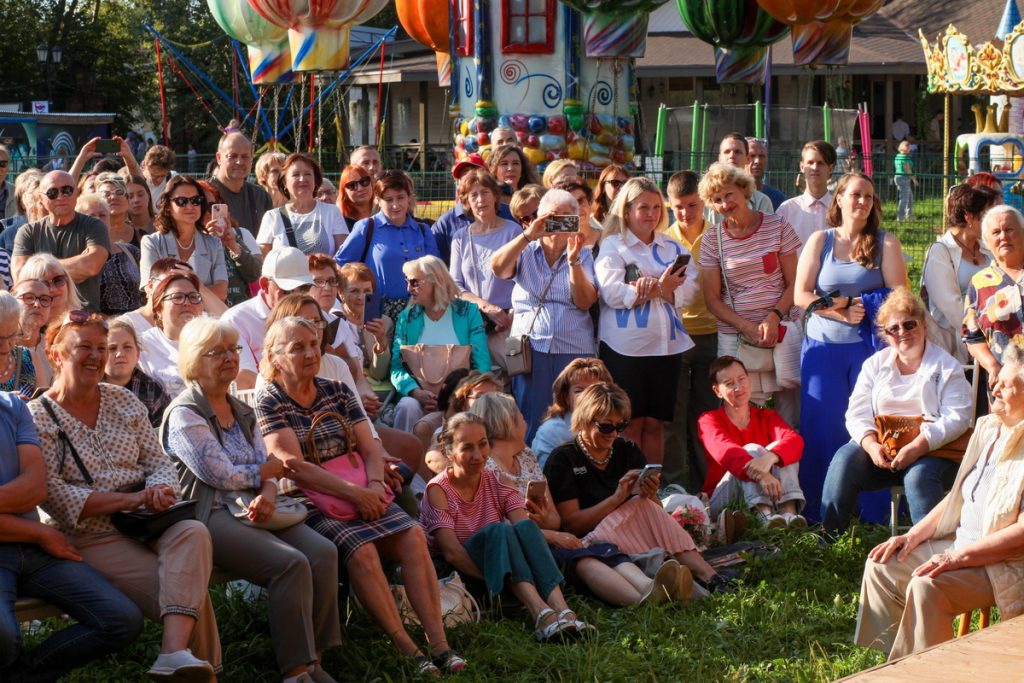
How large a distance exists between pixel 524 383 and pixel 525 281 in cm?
53

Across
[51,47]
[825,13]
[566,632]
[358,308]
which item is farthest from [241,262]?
[51,47]

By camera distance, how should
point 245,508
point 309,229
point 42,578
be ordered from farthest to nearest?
point 309,229 < point 245,508 < point 42,578

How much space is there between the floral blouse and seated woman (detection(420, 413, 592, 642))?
8.07 ft

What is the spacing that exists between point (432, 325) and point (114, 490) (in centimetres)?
A: 248

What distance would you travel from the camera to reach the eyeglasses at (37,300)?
19.4 ft

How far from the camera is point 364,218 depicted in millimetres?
8234

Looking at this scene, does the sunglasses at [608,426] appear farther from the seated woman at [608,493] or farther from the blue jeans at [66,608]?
the blue jeans at [66,608]

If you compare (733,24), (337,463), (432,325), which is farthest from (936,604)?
(733,24)

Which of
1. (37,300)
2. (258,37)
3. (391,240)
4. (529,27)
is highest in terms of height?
(258,37)

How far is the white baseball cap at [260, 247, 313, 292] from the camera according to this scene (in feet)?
20.9

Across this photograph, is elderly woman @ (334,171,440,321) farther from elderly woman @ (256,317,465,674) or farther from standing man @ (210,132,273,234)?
elderly woman @ (256,317,465,674)

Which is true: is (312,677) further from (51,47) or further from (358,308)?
(51,47)

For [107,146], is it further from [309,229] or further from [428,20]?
[428,20]

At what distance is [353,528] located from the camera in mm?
5414
